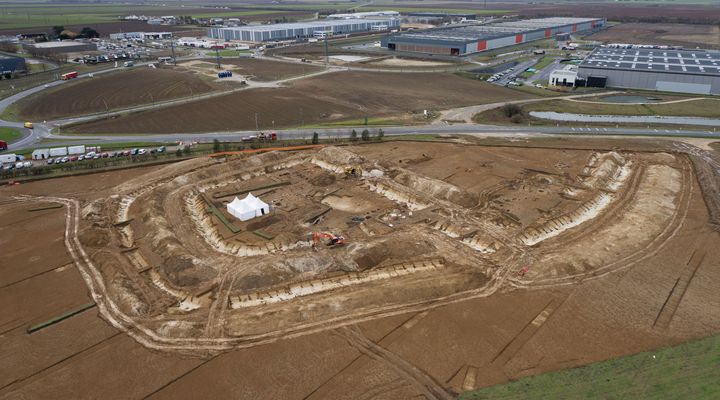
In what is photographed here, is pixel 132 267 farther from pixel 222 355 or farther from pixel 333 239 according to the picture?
pixel 333 239

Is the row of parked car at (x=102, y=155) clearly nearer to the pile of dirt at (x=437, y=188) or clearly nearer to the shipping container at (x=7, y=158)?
the shipping container at (x=7, y=158)

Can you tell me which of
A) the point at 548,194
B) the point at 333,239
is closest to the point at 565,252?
the point at 548,194

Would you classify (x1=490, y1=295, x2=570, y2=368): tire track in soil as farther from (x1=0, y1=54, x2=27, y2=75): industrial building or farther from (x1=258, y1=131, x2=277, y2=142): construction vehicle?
(x1=0, y1=54, x2=27, y2=75): industrial building

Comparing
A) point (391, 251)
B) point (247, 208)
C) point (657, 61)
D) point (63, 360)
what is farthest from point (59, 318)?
point (657, 61)

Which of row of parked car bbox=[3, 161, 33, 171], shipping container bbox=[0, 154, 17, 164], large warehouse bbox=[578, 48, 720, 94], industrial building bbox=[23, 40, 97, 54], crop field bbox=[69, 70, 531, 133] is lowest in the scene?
row of parked car bbox=[3, 161, 33, 171]

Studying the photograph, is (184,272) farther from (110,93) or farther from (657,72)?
(657,72)

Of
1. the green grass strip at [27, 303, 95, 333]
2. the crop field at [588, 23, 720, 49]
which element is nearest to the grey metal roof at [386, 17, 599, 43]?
the crop field at [588, 23, 720, 49]
